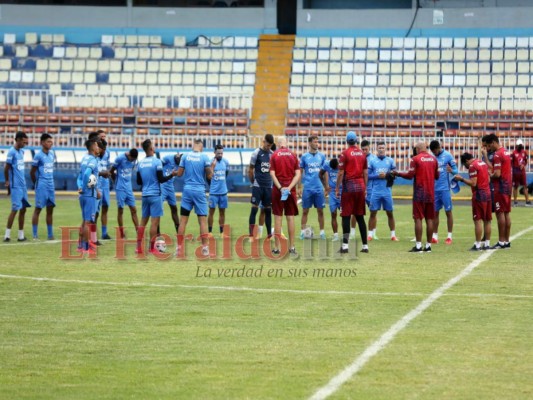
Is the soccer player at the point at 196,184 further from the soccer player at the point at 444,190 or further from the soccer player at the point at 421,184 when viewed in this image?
the soccer player at the point at 444,190

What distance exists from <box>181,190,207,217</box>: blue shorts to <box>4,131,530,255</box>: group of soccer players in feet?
0.05

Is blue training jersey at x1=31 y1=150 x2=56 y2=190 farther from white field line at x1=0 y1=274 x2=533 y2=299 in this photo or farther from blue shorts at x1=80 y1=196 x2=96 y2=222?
white field line at x1=0 y1=274 x2=533 y2=299

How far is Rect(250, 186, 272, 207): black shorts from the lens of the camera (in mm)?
22172

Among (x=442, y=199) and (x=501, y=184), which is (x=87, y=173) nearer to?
(x=442, y=199)

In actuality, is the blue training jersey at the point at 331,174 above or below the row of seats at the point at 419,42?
below

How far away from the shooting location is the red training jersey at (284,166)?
64.2 feet

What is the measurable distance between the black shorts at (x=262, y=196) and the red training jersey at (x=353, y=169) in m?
2.75

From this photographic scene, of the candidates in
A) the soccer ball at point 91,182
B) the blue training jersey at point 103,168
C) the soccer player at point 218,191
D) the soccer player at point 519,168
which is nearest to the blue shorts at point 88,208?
the soccer ball at point 91,182

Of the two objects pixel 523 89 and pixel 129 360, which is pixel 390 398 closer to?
pixel 129 360

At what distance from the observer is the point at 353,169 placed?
19656mm

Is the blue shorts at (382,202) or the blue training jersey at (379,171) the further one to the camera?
the blue training jersey at (379,171)

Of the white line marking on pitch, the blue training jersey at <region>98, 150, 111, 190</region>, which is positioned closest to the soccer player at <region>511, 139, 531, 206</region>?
the blue training jersey at <region>98, 150, 111, 190</region>

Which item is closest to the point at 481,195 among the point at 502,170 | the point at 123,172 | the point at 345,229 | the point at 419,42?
the point at 502,170

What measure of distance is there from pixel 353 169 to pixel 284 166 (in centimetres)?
118
